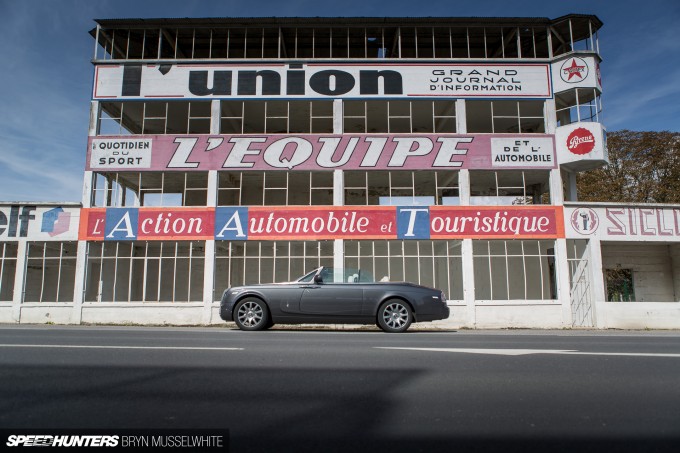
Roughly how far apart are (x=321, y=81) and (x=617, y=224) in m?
12.5

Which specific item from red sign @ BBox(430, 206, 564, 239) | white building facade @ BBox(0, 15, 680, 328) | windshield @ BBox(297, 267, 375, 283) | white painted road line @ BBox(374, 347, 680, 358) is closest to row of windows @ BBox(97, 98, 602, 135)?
white building facade @ BBox(0, 15, 680, 328)

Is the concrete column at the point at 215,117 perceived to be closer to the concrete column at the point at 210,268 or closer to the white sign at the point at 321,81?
the white sign at the point at 321,81

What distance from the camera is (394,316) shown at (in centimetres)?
1150

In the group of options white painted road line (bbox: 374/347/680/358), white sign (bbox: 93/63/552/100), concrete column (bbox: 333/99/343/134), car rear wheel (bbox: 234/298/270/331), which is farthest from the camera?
white sign (bbox: 93/63/552/100)

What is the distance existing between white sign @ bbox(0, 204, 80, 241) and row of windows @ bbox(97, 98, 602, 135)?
3524mm

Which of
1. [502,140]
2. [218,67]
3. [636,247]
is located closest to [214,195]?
[218,67]

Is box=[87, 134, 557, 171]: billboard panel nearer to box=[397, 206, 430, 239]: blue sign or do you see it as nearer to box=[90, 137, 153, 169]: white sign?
box=[90, 137, 153, 169]: white sign

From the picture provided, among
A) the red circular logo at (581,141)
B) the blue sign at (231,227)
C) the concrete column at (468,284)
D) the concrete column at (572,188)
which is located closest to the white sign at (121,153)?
the blue sign at (231,227)

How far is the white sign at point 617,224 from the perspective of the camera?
63.6 feet

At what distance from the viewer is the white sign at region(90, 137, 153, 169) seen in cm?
1994

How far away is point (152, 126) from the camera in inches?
937

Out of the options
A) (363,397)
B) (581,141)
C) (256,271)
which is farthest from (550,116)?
(363,397)

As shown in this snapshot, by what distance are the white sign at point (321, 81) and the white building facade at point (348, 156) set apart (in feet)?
0.19

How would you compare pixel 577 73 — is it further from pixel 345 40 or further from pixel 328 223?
pixel 328 223
